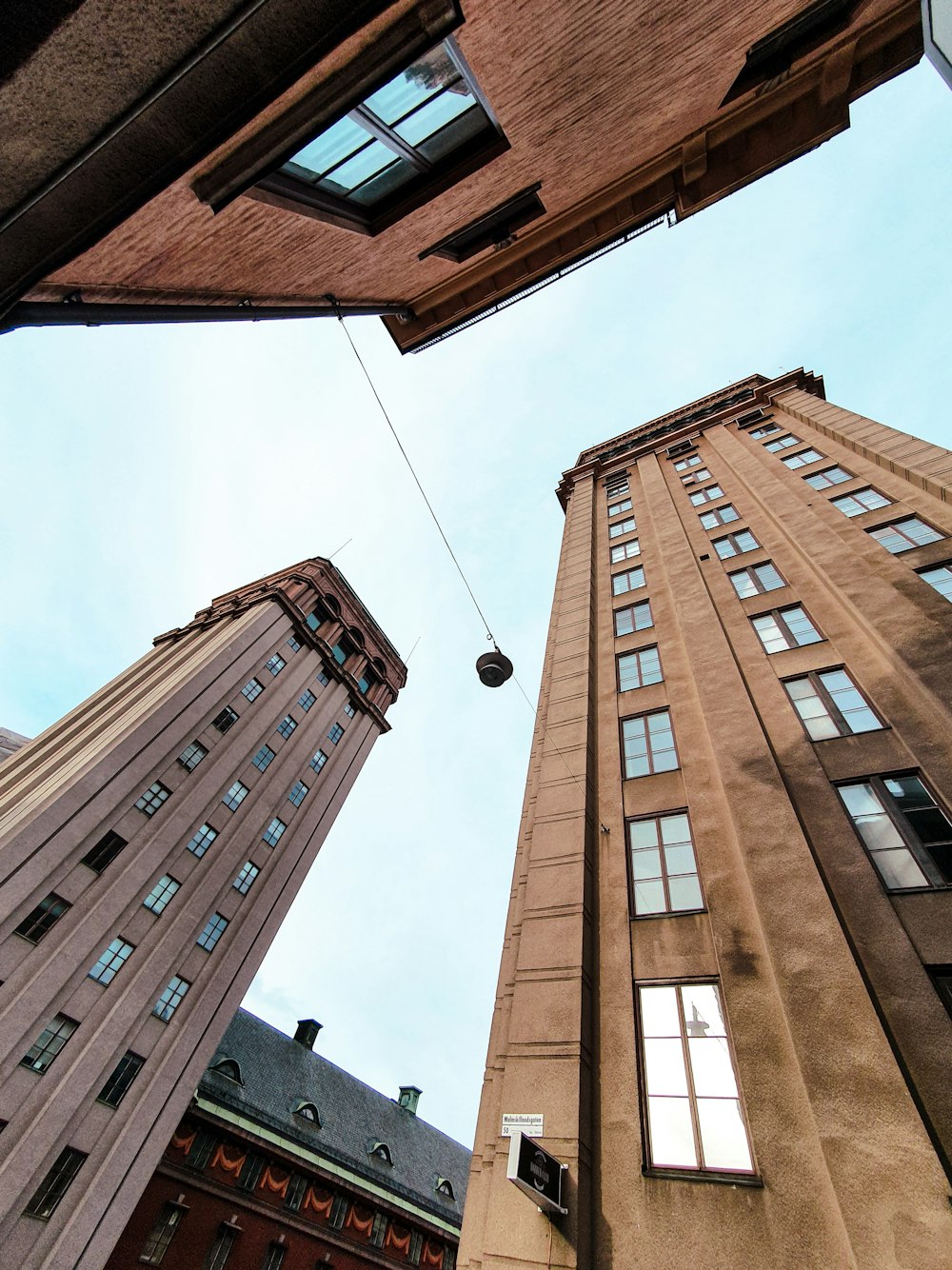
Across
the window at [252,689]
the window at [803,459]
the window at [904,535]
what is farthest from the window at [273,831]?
the window at [904,535]

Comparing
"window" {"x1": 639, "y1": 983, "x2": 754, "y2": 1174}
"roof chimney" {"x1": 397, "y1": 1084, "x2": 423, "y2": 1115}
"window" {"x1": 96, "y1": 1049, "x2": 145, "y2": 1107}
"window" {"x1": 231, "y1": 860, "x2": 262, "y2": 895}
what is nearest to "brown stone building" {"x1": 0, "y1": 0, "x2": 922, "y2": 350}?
"window" {"x1": 639, "y1": 983, "x2": 754, "y2": 1174}

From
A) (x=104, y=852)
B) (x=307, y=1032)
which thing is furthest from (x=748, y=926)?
(x=307, y=1032)

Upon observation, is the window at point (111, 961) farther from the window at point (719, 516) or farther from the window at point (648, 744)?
the window at point (719, 516)

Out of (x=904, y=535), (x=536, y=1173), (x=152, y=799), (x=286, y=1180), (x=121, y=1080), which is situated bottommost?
(x=536, y=1173)

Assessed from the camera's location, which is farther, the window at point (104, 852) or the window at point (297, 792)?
the window at point (297, 792)

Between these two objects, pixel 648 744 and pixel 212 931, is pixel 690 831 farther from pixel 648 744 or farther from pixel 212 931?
pixel 212 931

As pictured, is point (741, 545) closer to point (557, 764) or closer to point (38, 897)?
point (557, 764)

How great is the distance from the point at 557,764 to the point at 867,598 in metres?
9.03

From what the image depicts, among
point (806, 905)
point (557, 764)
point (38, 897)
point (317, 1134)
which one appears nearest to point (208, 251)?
point (557, 764)

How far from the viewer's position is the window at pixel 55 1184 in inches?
838

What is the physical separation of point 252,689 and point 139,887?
1482 centimetres

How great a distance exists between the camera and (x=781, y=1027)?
8.29m

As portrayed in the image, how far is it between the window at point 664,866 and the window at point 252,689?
3318cm

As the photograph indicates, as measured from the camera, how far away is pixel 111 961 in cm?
2675
